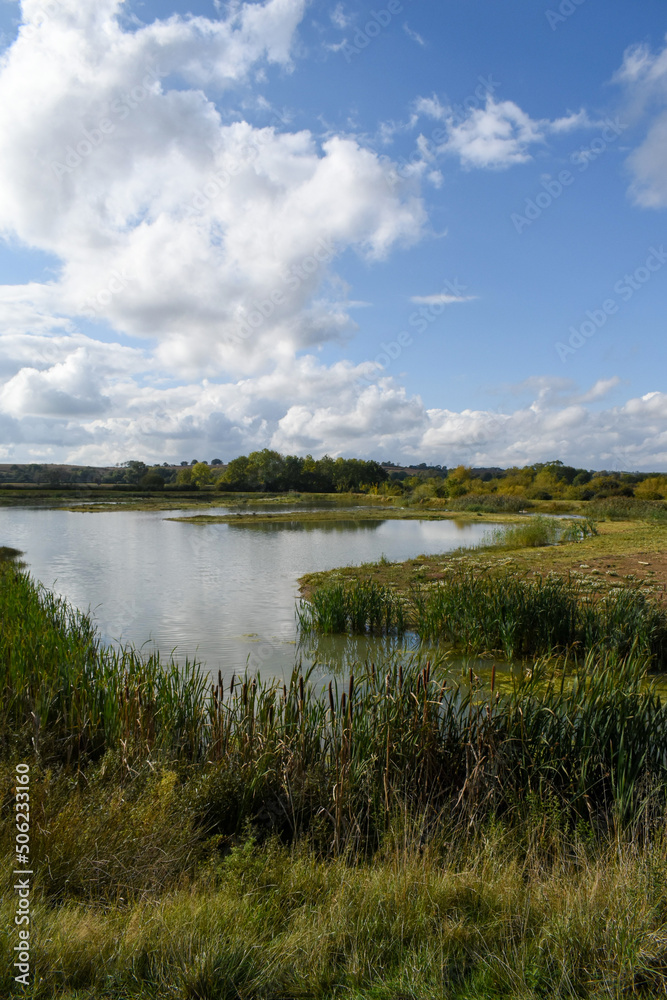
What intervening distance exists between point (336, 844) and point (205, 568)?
18183 mm

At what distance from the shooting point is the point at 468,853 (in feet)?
13.3

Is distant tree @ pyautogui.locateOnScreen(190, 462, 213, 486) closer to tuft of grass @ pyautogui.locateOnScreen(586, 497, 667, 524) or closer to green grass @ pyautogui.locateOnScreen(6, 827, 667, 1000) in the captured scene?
tuft of grass @ pyautogui.locateOnScreen(586, 497, 667, 524)

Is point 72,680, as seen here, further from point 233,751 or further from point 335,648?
point 335,648

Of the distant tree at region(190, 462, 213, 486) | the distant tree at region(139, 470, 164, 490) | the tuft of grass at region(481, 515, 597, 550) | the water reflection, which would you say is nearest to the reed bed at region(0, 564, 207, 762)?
the tuft of grass at region(481, 515, 597, 550)

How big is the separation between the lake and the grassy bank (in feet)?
12.4

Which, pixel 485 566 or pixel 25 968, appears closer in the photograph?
pixel 25 968

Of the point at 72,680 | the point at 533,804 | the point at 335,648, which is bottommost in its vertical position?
the point at 335,648

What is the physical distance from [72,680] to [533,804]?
4322mm

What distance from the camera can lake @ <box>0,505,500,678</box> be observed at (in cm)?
1184

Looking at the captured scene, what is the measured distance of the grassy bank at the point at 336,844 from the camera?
8.82ft

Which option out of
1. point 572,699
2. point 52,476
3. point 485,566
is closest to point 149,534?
point 485,566

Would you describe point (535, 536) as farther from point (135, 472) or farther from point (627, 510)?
point (135, 472)

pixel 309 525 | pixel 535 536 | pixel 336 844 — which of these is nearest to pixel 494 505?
pixel 309 525

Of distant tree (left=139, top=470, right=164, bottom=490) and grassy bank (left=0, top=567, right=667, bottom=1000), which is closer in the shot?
grassy bank (left=0, top=567, right=667, bottom=1000)
